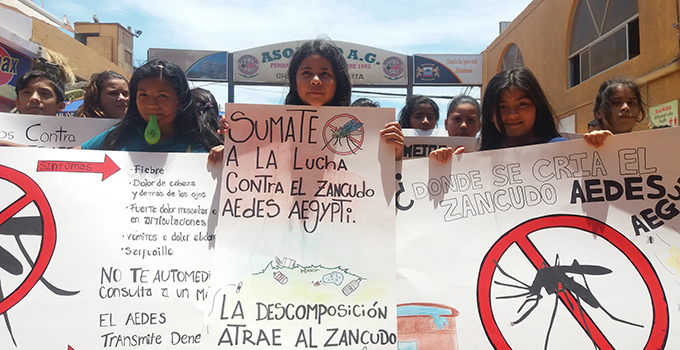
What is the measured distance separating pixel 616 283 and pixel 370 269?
0.98m

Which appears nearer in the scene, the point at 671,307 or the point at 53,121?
the point at 671,307

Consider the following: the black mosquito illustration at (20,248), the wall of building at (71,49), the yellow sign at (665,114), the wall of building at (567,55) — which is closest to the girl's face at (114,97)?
the black mosquito illustration at (20,248)

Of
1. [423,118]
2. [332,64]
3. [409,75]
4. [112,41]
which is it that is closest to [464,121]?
[423,118]

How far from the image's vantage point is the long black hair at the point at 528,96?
7.16 ft

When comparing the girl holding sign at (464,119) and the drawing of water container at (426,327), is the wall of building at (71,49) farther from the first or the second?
the drawing of water container at (426,327)

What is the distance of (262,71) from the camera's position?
48.7 feet

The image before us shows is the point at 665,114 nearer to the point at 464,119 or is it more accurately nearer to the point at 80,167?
the point at 464,119

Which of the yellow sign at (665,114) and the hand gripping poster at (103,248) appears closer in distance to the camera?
the hand gripping poster at (103,248)

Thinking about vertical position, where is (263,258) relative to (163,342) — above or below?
above

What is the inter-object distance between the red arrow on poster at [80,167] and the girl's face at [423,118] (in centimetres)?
294

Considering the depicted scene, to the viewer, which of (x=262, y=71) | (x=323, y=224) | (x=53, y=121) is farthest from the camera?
(x=262, y=71)

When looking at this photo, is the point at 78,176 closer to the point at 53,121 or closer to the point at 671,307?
the point at 53,121

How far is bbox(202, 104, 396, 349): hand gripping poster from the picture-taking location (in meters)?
1.66

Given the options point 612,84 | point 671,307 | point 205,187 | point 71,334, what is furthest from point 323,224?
point 612,84
